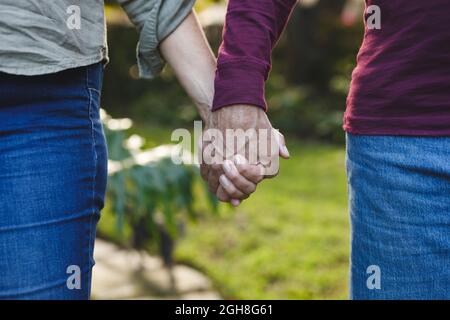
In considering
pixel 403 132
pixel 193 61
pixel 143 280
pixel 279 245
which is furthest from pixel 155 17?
pixel 279 245

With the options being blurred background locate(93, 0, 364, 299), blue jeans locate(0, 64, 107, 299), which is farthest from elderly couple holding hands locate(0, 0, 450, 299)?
blurred background locate(93, 0, 364, 299)

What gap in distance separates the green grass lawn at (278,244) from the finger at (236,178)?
8.11 ft

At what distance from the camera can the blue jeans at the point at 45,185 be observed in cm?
153

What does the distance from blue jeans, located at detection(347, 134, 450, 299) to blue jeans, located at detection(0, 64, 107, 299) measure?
22.6 inches

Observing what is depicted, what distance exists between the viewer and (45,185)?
5.08ft

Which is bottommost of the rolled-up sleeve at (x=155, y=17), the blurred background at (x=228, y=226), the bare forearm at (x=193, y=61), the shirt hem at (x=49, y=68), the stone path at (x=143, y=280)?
the stone path at (x=143, y=280)

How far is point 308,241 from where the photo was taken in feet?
17.5

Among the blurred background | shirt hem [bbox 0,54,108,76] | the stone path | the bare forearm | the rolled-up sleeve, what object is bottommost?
the stone path

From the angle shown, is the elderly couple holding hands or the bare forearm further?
the bare forearm

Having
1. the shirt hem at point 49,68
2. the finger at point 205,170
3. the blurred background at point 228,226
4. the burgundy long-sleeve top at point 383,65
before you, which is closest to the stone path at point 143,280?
the blurred background at point 228,226

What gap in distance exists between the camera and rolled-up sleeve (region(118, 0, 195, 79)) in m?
1.86

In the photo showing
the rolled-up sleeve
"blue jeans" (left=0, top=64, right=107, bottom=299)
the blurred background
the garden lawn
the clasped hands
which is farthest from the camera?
the garden lawn

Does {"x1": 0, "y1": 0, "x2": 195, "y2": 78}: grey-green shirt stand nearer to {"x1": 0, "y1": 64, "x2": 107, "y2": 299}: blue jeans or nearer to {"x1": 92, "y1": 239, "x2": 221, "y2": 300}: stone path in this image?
{"x1": 0, "y1": 64, "x2": 107, "y2": 299}: blue jeans

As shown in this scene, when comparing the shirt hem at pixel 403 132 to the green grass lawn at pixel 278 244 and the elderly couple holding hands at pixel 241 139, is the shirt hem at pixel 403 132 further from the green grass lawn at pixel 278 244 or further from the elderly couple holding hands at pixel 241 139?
the green grass lawn at pixel 278 244
